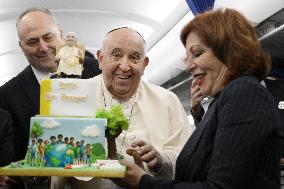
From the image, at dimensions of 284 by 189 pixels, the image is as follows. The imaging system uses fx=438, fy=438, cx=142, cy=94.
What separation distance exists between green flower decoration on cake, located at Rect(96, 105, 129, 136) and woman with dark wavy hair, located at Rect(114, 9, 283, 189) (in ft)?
0.54

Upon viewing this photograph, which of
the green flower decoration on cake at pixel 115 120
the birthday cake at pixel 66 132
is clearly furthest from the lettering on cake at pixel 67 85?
the green flower decoration on cake at pixel 115 120

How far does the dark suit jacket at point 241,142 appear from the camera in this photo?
1690 millimetres

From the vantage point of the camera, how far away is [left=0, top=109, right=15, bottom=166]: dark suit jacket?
2.31 metres

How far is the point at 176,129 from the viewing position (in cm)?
264

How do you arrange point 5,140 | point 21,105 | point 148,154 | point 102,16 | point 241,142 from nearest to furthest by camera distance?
point 241,142
point 148,154
point 5,140
point 21,105
point 102,16

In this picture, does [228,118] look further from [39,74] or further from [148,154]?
[39,74]

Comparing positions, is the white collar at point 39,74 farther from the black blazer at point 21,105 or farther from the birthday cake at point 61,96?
the birthday cake at point 61,96

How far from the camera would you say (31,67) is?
337 cm

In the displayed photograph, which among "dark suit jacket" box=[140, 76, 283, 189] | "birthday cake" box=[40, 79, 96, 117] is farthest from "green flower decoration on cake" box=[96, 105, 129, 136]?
"dark suit jacket" box=[140, 76, 283, 189]

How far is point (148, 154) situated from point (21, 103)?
49.2 inches

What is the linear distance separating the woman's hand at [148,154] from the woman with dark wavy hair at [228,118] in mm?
170

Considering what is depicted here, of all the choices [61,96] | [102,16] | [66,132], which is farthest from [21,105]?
[102,16]

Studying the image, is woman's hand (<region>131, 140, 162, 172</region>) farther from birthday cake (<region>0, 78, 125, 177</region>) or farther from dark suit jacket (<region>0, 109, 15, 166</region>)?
dark suit jacket (<region>0, 109, 15, 166</region>)

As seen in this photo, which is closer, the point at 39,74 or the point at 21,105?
the point at 21,105
